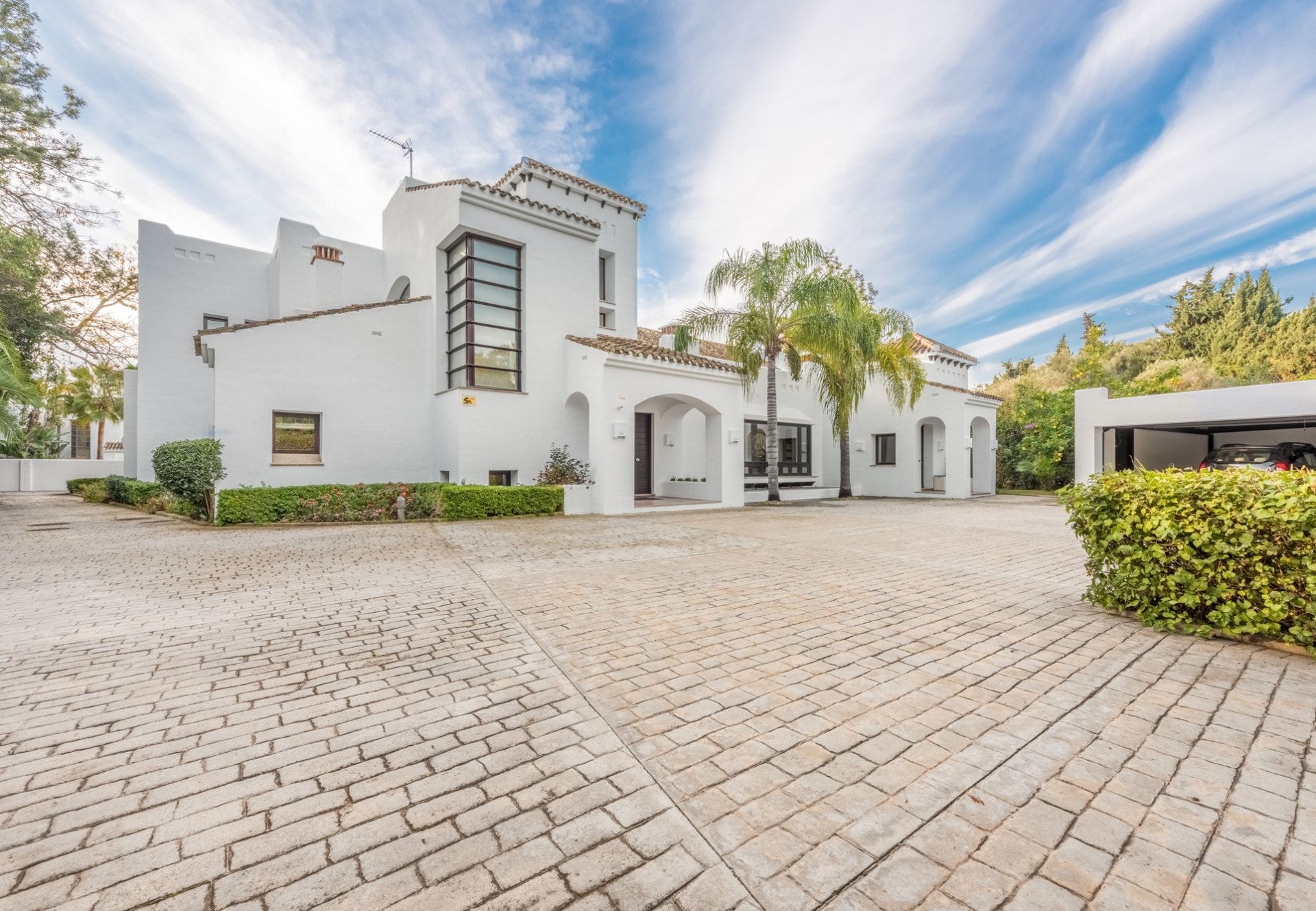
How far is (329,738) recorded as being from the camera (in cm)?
275

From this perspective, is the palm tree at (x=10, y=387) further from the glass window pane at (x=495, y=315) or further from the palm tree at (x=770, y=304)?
the palm tree at (x=770, y=304)

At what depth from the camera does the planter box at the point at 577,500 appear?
13.6 meters

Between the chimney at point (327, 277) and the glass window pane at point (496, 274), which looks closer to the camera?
the glass window pane at point (496, 274)

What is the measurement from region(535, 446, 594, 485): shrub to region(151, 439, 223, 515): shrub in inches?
283

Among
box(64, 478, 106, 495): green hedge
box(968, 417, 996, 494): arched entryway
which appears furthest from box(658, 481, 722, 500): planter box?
box(64, 478, 106, 495): green hedge

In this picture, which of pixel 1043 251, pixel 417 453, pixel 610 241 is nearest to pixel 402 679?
pixel 417 453

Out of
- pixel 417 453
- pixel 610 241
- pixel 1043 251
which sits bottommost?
pixel 417 453

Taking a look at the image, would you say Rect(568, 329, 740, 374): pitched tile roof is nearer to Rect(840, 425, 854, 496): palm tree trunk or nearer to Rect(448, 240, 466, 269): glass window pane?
Rect(448, 240, 466, 269): glass window pane

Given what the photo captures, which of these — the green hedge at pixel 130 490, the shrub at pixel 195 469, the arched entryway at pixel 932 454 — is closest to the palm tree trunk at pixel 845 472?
the arched entryway at pixel 932 454

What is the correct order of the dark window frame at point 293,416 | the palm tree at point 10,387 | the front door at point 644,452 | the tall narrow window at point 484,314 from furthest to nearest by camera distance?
1. the front door at point 644,452
2. the tall narrow window at point 484,314
3. the dark window frame at point 293,416
4. the palm tree at point 10,387

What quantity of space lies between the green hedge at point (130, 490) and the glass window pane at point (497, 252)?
10485 mm

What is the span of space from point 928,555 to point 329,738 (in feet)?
26.0

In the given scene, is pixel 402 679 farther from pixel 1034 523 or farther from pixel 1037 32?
pixel 1037 32

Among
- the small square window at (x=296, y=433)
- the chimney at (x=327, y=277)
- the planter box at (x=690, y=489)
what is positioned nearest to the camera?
the small square window at (x=296, y=433)
